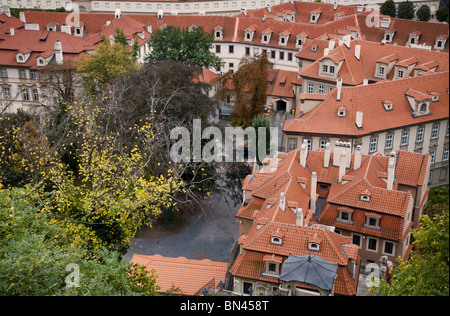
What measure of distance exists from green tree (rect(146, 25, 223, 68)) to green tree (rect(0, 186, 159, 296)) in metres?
30.4

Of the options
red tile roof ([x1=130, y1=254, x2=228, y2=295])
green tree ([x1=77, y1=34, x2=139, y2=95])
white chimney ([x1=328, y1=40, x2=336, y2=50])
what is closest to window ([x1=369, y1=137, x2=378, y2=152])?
white chimney ([x1=328, y1=40, x2=336, y2=50])

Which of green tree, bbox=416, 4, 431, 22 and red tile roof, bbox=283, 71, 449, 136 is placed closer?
red tile roof, bbox=283, 71, 449, 136

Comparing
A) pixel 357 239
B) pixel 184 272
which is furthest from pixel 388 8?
pixel 184 272

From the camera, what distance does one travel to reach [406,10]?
248ft

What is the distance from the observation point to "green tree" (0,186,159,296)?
1762 cm

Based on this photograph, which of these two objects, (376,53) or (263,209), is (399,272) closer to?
(263,209)

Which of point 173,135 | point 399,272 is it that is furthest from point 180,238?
point 399,272

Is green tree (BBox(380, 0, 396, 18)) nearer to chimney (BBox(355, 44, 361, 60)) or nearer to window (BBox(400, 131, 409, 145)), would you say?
chimney (BBox(355, 44, 361, 60))

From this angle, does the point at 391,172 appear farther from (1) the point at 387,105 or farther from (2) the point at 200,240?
(2) the point at 200,240

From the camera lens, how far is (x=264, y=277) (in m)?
26.8

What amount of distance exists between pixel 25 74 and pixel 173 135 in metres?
24.6

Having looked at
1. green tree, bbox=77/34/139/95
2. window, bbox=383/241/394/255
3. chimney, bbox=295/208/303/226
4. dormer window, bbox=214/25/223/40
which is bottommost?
window, bbox=383/241/394/255

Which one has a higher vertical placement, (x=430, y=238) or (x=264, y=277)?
(x=430, y=238)
